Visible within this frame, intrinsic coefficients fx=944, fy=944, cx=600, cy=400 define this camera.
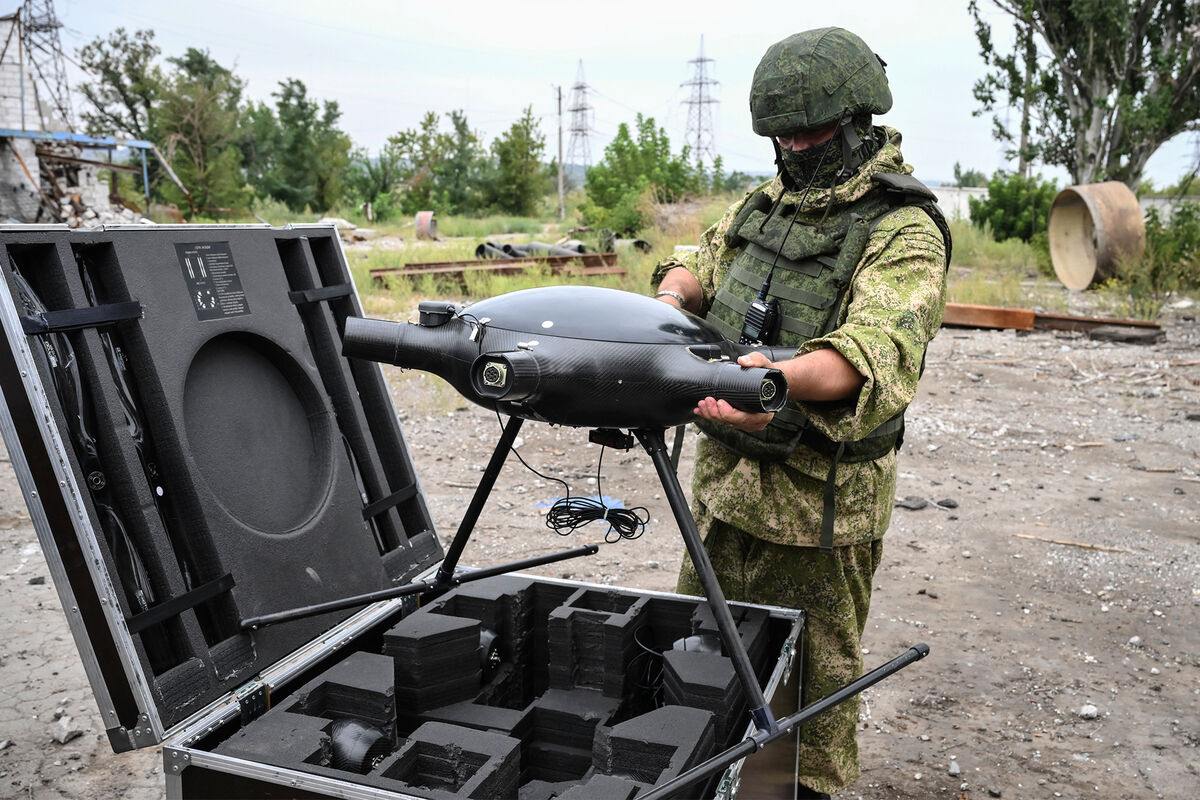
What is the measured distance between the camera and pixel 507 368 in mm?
1454

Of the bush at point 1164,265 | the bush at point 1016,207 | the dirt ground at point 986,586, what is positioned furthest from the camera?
the bush at point 1016,207

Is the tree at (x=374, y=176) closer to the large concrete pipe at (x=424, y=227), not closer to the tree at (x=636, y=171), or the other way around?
the large concrete pipe at (x=424, y=227)

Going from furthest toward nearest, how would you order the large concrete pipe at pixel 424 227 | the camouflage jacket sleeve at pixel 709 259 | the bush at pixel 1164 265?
1. the large concrete pipe at pixel 424 227
2. the bush at pixel 1164 265
3. the camouflage jacket sleeve at pixel 709 259

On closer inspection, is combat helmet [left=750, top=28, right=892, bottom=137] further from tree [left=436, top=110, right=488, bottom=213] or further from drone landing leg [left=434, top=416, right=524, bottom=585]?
tree [left=436, top=110, right=488, bottom=213]

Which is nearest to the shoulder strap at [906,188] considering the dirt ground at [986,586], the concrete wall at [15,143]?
the dirt ground at [986,586]

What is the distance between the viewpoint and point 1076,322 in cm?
1004

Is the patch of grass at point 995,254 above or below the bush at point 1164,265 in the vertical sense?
below

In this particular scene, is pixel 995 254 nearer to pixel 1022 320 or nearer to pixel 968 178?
pixel 1022 320

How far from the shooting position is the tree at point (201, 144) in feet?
98.6

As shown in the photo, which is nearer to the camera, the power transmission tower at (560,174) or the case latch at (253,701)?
the case latch at (253,701)

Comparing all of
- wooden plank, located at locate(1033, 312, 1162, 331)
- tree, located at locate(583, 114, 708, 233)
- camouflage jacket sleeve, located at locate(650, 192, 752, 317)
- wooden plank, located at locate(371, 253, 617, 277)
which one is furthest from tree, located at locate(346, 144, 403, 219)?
camouflage jacket sleeve, located at locate(650, 192, 752, 317)

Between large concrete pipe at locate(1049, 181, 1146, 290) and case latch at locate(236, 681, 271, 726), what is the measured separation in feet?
41.1

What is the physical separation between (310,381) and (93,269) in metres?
0.56

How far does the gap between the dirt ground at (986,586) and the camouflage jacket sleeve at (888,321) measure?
5.70ft
